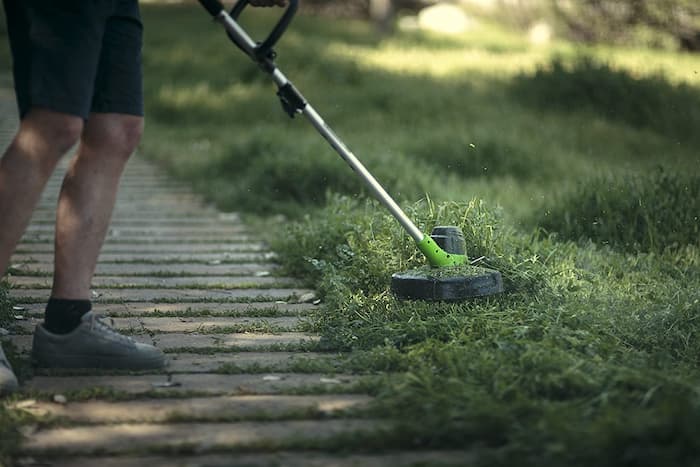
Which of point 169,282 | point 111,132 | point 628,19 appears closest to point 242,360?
point 111,132

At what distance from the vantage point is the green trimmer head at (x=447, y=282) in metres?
3.72

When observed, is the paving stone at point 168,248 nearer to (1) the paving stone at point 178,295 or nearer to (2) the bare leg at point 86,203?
(1) the paving stone at point 178,295

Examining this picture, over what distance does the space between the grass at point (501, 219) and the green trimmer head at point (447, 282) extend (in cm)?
5

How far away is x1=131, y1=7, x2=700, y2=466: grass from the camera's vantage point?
2762 millimetres

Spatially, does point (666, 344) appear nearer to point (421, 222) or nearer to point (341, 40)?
point (421, 222)

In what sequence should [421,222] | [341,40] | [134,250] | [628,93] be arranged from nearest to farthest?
[421,222] → [134,250] → [628,93] → [341,40]

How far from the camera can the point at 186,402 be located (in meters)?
2.97

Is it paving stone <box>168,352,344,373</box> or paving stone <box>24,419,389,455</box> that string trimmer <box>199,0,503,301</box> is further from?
paving stone <box>24,419,389,455</box>

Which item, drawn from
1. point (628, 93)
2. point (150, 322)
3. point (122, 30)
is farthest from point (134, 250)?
point (628, 93)

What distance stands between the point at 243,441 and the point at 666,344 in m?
1.59

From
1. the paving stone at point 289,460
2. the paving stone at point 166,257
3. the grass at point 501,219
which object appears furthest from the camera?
the paving stone at point 166,257

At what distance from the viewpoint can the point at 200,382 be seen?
3.17m

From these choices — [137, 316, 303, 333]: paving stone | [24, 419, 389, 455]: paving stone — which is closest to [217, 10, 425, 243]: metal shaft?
[137, 316, 303, 333]: paving stone

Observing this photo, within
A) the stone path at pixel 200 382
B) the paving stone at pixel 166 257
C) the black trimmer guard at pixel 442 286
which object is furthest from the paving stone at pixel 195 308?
the paving stone at pixel 166 257
